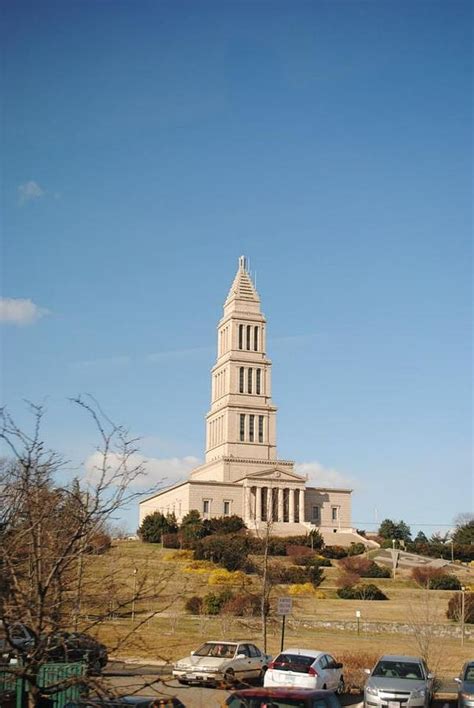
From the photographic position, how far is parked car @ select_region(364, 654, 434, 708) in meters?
20.7

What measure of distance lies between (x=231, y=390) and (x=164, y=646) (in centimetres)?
8149

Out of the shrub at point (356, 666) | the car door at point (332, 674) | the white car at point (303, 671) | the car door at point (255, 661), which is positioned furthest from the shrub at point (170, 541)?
the white car at point (303, 671)

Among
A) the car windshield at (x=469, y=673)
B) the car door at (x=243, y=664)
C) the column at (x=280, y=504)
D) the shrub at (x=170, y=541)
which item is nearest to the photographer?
the car windshield at (x=469, y=673)

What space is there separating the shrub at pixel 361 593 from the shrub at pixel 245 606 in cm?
1588

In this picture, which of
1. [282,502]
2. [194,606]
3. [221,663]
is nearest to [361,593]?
[194,606]

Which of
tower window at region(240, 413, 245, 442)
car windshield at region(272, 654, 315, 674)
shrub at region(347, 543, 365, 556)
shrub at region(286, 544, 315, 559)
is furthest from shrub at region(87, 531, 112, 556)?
tower window at region(240, 413, 245, 442)

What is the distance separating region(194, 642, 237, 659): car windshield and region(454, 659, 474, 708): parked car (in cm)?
710

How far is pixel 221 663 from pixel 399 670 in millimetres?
5422

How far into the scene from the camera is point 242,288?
124 m

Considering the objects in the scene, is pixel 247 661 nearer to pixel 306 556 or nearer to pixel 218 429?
pixel 306 556

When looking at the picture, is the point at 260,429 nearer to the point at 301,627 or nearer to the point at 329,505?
the point at 329,505

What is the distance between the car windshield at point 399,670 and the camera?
21.9m

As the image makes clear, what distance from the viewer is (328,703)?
13430mm

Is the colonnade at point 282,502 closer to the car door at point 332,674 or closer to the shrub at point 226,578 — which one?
the shrub at point 226,578
